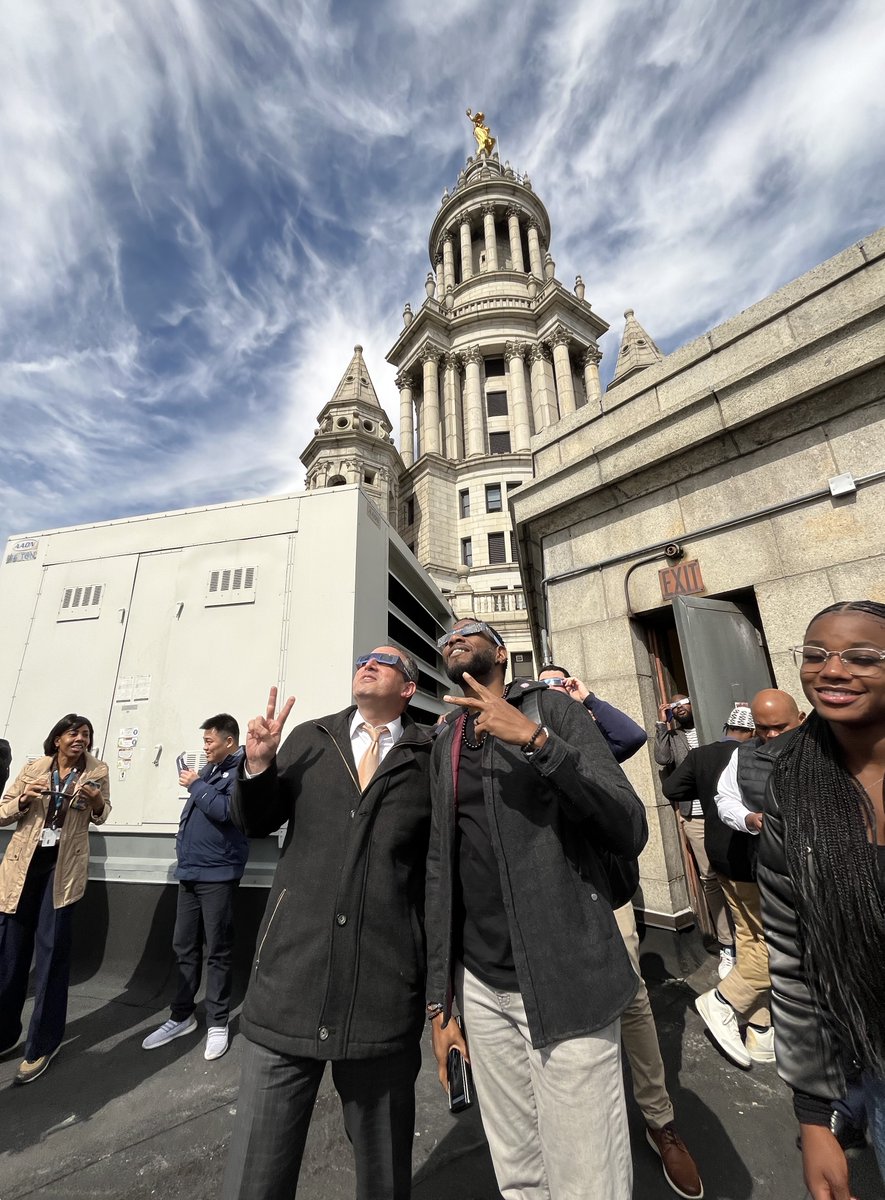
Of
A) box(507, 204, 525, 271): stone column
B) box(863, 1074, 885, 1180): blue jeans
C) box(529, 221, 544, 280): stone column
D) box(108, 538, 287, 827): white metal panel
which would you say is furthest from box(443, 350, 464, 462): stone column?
box(863, 1074, 885, 1180): blue jeans

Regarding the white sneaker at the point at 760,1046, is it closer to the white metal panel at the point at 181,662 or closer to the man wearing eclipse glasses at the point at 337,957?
the man wearing eclipse glasses at the point at 337,957

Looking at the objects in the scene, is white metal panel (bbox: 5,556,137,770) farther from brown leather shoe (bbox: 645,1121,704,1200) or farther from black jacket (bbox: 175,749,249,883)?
brown leather shoe (bbox: 645,1121,704,1200)

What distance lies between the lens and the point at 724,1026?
3406mm

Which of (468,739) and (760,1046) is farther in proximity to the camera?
(760,1046)

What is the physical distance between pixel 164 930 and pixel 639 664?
5.98 meters

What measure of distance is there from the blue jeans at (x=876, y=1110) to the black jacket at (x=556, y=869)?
637 millimetres

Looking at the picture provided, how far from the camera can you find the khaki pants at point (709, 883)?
452 centimetres

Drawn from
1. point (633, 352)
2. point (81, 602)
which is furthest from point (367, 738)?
point (633, 352)

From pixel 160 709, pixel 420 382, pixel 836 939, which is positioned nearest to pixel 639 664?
pixel 836 939

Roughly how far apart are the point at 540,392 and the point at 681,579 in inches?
1277

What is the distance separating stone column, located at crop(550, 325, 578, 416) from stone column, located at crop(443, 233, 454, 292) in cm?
1234

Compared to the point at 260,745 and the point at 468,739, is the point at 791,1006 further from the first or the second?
the point at 260,745

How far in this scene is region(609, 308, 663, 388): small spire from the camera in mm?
15797

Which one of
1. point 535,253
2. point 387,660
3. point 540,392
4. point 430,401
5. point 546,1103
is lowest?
point 546,1103
